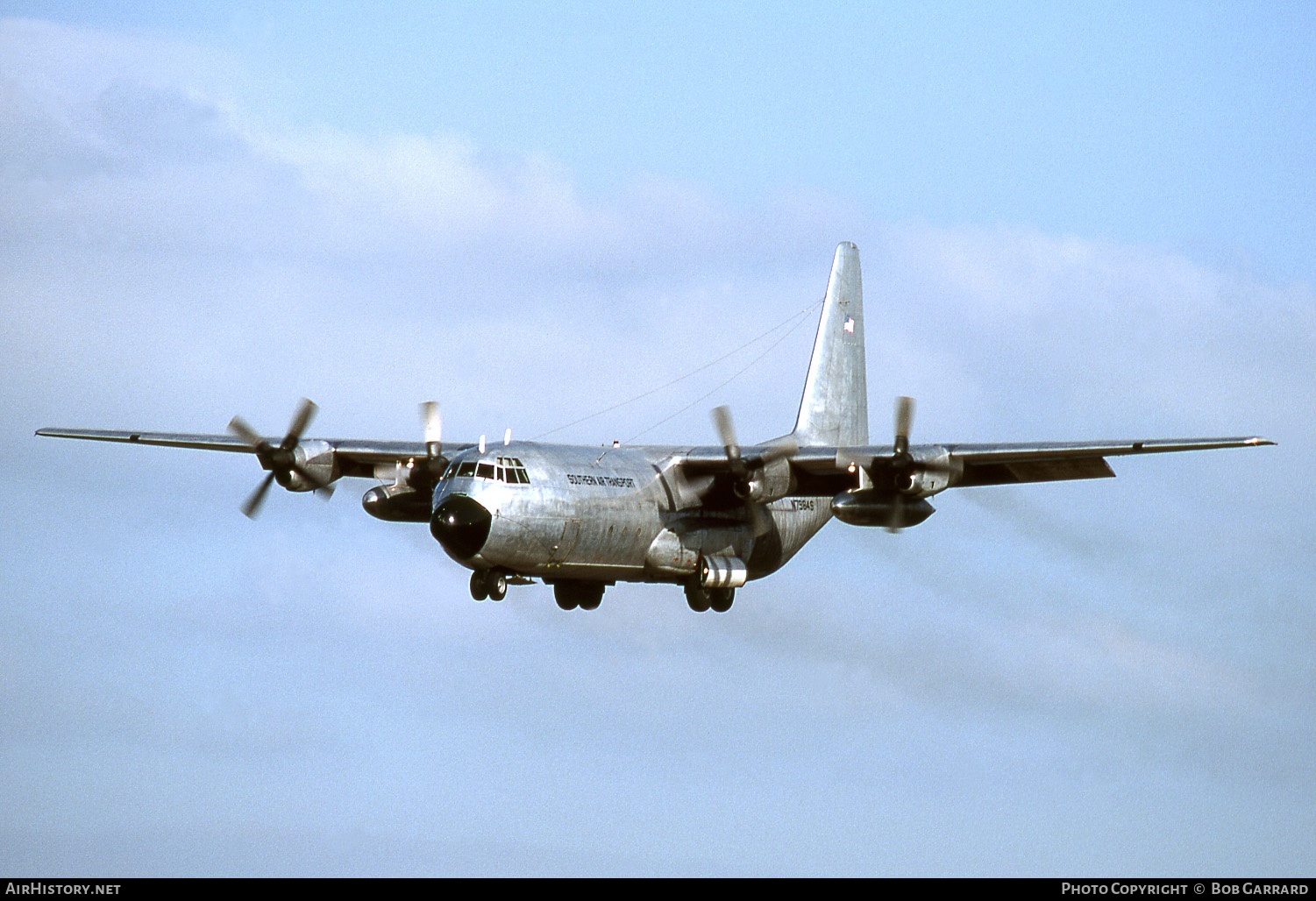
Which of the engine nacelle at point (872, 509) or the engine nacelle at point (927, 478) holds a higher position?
the engine nacelle at point (927, 478)

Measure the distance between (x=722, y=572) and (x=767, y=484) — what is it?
2089 millimetres

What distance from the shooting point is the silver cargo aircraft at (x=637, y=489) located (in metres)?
35.8

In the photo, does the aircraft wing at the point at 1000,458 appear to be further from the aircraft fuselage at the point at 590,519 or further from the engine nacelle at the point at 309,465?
the engine nacelle at the point at 309,465

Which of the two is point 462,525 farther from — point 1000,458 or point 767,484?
point 1000,458

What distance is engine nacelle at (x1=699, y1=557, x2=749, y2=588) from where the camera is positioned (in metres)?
39.5

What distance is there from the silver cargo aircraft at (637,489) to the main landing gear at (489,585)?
4 centimetres

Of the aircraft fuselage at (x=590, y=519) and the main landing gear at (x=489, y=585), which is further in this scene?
the main landing gear at (x=489, y=585)

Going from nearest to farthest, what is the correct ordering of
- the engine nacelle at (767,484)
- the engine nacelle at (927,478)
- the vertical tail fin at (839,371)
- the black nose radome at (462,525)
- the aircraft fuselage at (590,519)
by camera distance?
the black nose radome at (462,525) < the aircraft fuselage at (590,519) < the engine nacelle at (927,478) < the engine nacelle at (767,484) < the vertical tail fin at (839,371)

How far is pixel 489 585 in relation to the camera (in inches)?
1442

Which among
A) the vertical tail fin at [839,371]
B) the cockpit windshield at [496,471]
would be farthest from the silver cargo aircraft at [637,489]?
the vertical tail fin at [839,371]

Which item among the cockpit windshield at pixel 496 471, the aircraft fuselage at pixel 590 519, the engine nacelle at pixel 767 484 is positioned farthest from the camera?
the engine nacelle at pixel 767 484
